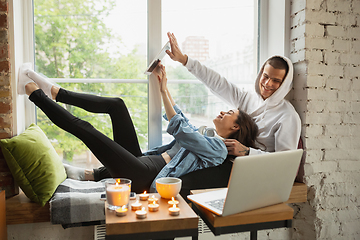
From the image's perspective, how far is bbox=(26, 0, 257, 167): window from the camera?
80.4 inches

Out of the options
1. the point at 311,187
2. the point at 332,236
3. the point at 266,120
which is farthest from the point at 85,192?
the point at 332,236

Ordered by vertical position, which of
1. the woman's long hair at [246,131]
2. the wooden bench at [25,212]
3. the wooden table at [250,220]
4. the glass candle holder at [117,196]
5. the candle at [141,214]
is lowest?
the wooden bench at [25,212]

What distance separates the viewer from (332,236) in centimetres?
199

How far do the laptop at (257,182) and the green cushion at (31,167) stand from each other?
0.99 meters

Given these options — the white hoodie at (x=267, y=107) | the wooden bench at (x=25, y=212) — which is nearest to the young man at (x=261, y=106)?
the white hoodie at (x=267, y=107)

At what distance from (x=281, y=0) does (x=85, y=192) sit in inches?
76.1

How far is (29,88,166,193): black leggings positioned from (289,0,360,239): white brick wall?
3.54 feet

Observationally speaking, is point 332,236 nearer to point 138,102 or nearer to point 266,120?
point 266,120

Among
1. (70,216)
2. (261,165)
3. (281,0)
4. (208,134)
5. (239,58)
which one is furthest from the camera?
(239,58)

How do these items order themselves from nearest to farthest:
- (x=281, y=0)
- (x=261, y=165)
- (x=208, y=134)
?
(x=261, y=165), (x=208, y=134), (x=281, y=0)

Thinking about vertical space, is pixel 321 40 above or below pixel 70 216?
above

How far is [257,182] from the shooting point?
0.98m

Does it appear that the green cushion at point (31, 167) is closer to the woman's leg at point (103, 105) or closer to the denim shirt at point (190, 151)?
the woman's leg at point (103, 105)

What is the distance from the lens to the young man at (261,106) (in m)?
1.80
